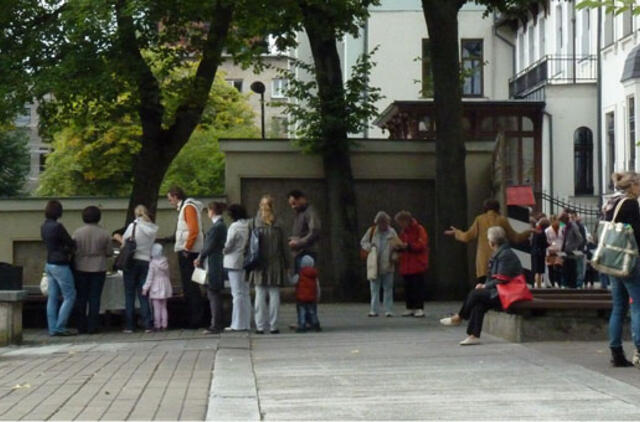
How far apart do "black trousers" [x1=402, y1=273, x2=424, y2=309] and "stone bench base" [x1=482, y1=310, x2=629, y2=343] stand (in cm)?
665

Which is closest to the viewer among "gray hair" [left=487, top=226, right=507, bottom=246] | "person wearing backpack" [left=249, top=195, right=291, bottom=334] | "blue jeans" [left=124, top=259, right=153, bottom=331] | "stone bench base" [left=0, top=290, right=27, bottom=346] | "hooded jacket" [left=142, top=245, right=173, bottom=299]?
"gray hair" [left=487, top=226, right=507, bottom=246]

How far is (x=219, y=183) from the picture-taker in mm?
76625

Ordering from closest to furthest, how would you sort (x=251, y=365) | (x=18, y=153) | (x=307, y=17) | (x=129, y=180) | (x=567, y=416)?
(x=567, y=416)
(x=251, y=365)
(x=307, y=17)
(x=18, y=153)
(x=129, y=180)

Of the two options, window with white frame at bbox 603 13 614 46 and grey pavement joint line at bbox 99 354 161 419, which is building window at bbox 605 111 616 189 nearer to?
window with white frame at bbox 603 13 614 46

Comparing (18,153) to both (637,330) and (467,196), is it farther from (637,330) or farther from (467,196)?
(637,330)

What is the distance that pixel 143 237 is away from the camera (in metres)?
22.0

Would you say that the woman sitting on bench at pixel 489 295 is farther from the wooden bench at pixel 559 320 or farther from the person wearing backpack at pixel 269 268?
the person wearing backpack at pixel 269 268

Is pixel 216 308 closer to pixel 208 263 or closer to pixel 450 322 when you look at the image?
pixel 208 263

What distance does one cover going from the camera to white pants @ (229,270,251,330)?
21062 millimetres

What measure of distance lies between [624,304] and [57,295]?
9.30 meters

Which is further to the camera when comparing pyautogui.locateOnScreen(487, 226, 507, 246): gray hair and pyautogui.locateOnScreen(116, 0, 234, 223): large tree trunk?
pyautogui.locateOnScreen(116, 0, 234, 223): large tree trunk

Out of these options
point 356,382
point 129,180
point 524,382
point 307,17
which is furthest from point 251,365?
point 129,180

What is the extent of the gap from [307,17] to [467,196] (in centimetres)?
526

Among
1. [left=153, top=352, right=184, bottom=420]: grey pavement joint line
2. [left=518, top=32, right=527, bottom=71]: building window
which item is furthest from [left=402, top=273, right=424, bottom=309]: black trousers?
Result: [left=518, top=32, right=527, bottom=71]: building window
